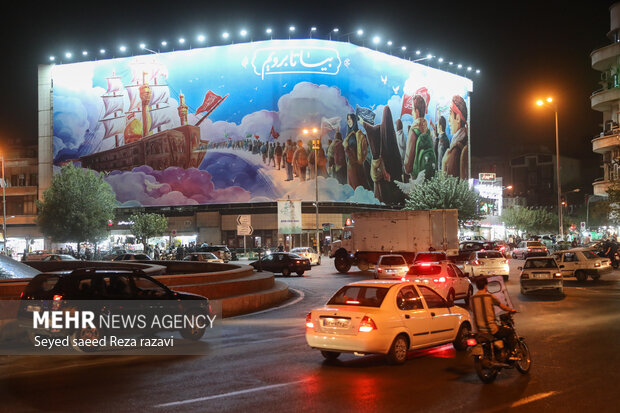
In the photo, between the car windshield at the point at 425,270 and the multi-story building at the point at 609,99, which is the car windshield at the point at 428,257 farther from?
the multi-story building at the point at 609,99

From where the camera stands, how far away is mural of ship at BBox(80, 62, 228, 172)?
80.9 metres

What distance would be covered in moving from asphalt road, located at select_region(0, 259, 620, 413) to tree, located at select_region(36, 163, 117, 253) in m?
52.7

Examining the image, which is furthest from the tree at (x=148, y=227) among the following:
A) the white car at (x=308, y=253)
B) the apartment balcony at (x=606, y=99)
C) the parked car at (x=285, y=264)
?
the apartment balcony at (x=606, y=99)

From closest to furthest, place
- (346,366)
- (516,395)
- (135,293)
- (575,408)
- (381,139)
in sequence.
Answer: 1. (575,408)
2. (516,395)
3. (346,366)
4. (135,293)
5. (381,139)

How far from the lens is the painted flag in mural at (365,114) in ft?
263

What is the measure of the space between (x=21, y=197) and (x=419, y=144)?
5559 centimetres

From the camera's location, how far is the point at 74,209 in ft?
206

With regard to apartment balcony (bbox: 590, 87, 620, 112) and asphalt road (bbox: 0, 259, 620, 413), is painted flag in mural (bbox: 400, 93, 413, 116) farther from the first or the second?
asphalt road (bbox: 0, 259, 620, 413)

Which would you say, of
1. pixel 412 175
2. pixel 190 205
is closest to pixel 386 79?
pixel 412 175

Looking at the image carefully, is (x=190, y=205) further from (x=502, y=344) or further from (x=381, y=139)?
(x=502, y=344)

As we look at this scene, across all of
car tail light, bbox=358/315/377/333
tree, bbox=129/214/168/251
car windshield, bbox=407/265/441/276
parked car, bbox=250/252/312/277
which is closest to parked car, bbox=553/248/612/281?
car windshield, bbox=407/265/441/276

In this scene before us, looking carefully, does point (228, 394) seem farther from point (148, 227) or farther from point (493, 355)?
point (148, 227)

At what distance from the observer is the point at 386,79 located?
84438 mm

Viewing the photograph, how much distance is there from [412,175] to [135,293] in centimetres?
7857
